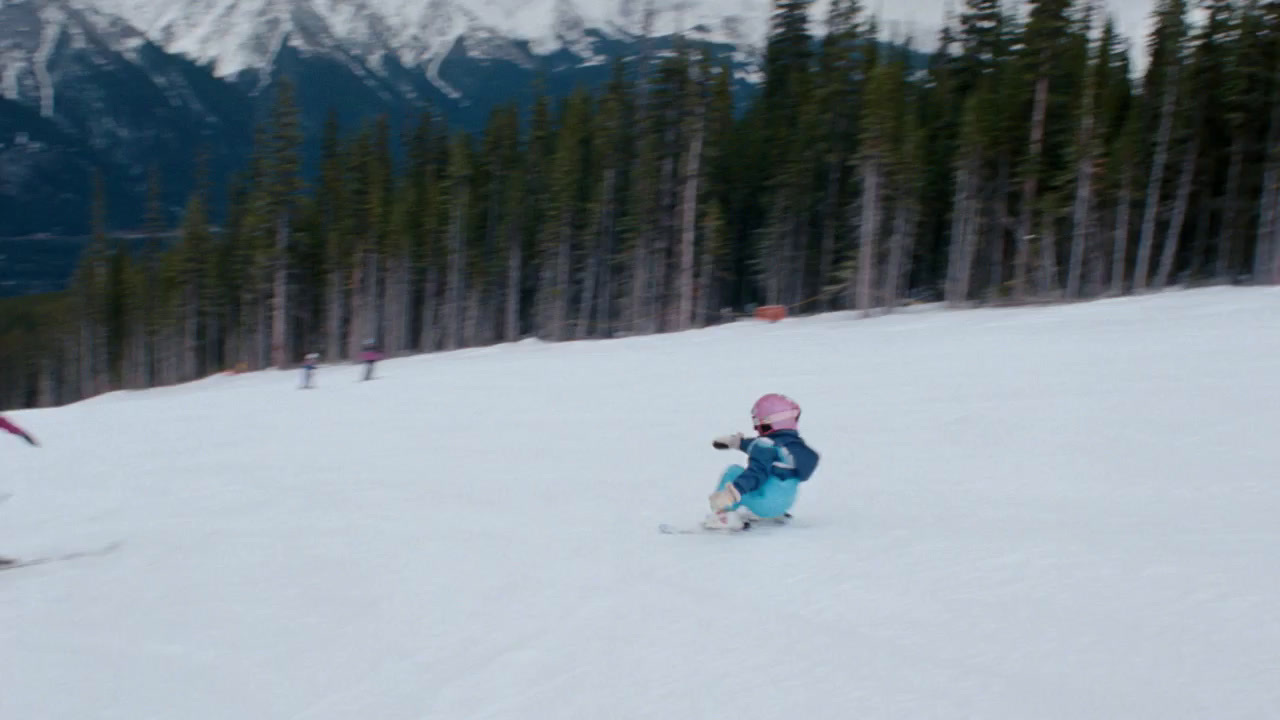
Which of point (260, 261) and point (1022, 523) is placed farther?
point (260, 261)

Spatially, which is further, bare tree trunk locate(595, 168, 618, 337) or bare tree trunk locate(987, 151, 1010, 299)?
bare tree trunk locate(595, 168, 618, 337)

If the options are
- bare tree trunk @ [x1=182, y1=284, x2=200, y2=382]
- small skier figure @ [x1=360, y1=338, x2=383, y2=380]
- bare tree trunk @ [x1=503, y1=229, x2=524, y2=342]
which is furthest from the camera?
bare tree trunk @ [x1=182, y1=284, x2=200, y2=382]

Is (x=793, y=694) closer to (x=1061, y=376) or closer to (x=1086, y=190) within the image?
(x=1061, y=376)

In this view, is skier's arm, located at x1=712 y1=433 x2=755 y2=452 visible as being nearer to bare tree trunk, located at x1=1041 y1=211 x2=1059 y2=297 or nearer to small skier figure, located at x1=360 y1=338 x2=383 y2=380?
small skier figure, located at x1=360 y1=338 x2=383 y2=380

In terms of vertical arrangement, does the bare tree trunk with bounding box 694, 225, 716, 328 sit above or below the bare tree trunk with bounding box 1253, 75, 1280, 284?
below

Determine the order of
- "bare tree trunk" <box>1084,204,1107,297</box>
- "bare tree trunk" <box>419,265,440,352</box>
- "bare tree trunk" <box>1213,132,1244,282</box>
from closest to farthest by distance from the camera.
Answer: "bare tree trunk" <box>1213,132,1244,282</box>, "bare tree trunk" <box>1084,204,1107,297</box>, "bare tree trunk" <box>419,265,440,352</box>

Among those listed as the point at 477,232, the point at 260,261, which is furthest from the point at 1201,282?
the point at 260,261

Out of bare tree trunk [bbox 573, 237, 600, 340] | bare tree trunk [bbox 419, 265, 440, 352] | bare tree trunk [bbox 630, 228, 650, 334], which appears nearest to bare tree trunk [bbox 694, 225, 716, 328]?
bare tree trunk [bbox 630, 228, 650, 334]

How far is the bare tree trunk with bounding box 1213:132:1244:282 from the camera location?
40.9m

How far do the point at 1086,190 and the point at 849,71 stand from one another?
48.0 ft

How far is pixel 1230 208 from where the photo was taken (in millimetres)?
41094

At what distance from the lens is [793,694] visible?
Result: 3.85m

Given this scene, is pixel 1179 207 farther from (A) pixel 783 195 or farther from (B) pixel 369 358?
(B) pixel 369 358

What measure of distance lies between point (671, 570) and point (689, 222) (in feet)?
133
